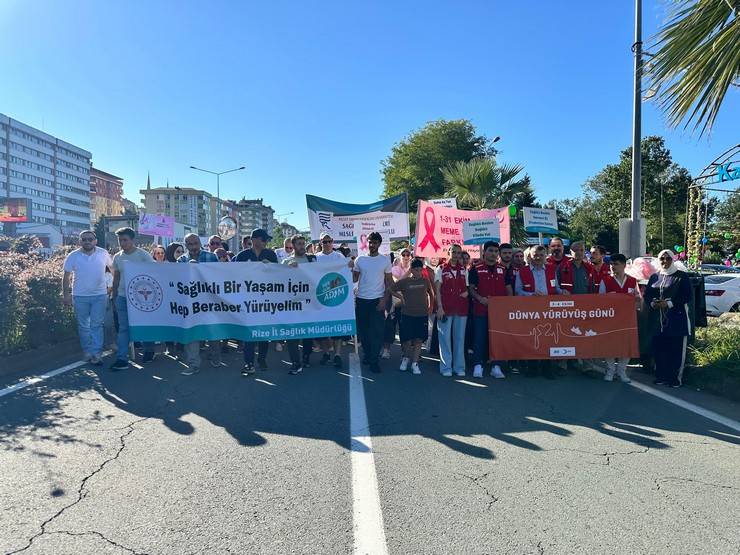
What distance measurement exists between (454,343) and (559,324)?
1.46 m

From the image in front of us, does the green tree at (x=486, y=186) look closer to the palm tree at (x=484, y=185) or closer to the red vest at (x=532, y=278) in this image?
the palm tree at (x=484, y=185)

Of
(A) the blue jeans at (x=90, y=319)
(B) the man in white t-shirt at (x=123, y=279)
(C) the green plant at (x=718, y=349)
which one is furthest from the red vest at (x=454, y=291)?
(A) the blue jeans at (x=90, y=319)

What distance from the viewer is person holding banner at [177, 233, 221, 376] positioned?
7.16 metres

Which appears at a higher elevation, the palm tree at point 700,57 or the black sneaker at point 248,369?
the palm tree at point 700,57

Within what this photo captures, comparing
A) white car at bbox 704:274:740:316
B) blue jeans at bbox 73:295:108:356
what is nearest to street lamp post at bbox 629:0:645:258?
white car at bbox 704:274:740:316

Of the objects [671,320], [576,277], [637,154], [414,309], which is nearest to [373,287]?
[414,309]

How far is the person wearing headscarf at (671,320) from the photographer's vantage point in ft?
21.8

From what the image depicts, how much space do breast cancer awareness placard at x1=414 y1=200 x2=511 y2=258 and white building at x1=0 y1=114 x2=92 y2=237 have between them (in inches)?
3998

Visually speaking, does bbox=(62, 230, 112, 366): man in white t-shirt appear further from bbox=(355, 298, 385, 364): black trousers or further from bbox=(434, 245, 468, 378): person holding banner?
bbox=(434, 245, 468, 378): person holding banner

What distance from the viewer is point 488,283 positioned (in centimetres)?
723

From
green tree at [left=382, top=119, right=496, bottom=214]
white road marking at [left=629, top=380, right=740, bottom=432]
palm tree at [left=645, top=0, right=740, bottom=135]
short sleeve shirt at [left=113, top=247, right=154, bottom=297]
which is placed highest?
green tree at [left=382, top=119, right=496, bottom=214]

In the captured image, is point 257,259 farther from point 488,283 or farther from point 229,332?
point 488,283

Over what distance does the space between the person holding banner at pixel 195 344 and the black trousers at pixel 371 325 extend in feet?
7.12

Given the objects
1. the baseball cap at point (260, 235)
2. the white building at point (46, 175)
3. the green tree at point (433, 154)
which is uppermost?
the white building at point (46, 175)
